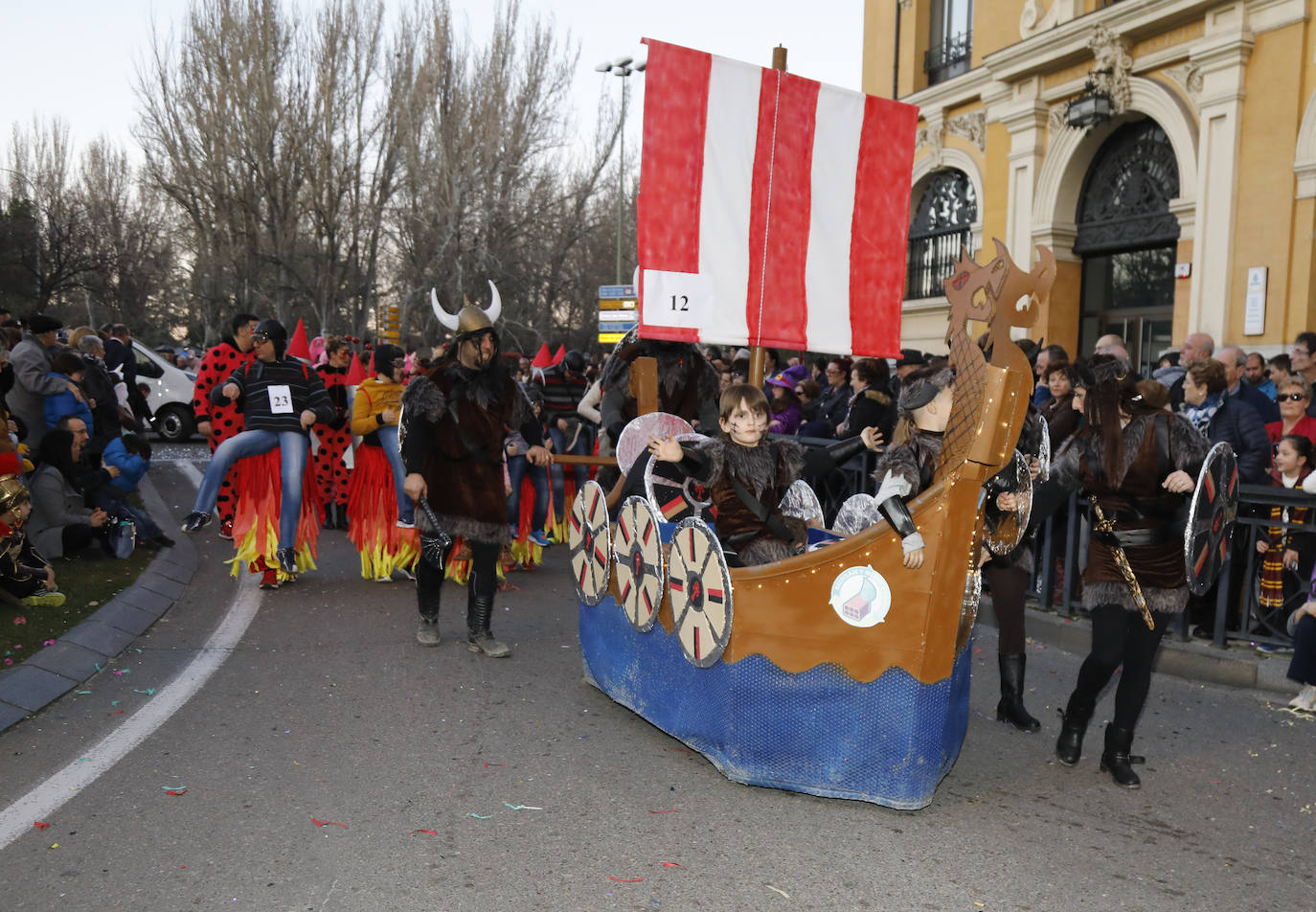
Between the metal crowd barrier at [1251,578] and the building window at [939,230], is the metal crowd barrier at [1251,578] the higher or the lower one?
the lower one

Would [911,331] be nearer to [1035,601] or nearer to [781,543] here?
[1035,601]

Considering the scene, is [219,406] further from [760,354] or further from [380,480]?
[760,354]

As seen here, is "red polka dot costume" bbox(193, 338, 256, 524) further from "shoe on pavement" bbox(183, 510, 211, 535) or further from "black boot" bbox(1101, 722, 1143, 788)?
"black boot" bbox(1101, 722, 1143, 788)

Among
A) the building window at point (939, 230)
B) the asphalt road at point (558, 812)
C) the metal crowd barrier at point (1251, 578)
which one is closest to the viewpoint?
the asphalt road at point (558, 812)

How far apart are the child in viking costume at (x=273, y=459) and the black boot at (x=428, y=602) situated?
2074 mm

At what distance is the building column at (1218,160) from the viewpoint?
1315 centimetres

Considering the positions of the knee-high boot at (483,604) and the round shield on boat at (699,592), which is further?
the knee-high boot at (483,604)

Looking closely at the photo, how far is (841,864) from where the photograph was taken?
338cm

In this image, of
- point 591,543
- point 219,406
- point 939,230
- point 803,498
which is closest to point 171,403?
point 219,406

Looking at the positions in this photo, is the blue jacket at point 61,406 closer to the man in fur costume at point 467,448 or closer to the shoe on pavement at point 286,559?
the shoe on pavement at point 286,559

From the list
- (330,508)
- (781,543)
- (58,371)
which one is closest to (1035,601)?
(781,543)

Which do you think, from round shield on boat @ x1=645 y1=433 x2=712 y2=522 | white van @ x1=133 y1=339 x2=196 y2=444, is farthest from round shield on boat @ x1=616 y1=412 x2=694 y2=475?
white van @ x1=133 y1=339 x2=196 y2=444

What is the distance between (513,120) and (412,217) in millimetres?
4203

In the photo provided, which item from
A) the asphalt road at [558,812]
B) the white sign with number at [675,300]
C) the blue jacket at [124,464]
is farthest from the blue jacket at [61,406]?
the white sign with number at [675,300]
